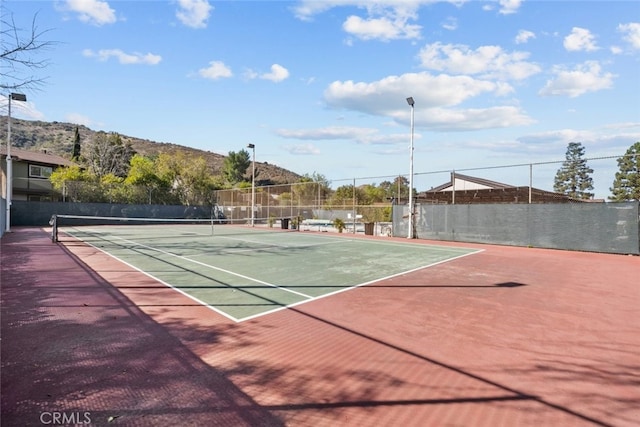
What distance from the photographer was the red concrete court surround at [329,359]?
310 centimetres

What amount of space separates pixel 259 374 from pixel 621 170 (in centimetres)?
2067

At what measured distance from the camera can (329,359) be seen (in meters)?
4.18

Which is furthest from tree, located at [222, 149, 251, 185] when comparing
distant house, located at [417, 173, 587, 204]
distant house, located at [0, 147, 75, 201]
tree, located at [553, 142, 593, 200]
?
tree, located at [553, 142, 593, 200]

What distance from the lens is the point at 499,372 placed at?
3889 millimetres

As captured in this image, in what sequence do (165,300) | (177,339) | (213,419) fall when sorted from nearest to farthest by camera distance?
(213,419) → (177,339) → (165,300)

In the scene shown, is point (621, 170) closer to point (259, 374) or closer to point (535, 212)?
point (535, 212)

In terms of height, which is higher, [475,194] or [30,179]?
[30,179]

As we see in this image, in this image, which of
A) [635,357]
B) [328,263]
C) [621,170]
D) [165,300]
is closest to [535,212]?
[621,170]

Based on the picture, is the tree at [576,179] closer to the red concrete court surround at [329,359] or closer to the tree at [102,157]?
the red concrete court surround at [329,359]

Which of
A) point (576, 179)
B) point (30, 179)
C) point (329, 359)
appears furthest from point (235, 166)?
point (329, 359)

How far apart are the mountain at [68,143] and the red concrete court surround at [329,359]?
87081 millimetres

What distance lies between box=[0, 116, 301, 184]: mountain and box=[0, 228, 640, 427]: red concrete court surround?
87.1 m

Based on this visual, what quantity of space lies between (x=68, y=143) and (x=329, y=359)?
112 m

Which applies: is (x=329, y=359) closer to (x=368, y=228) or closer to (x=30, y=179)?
(x=368, y=228)
